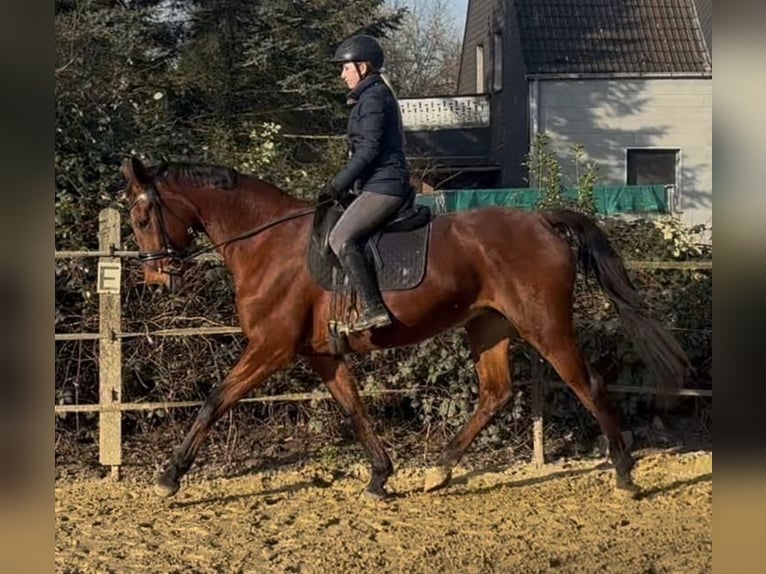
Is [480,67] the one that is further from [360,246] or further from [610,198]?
[360,246]

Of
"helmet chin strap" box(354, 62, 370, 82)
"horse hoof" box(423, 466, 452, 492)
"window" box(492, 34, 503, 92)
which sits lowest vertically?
"horse hoof" box(423, 466, 452, 492)

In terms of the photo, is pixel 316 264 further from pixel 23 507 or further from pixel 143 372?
pixel 23 507

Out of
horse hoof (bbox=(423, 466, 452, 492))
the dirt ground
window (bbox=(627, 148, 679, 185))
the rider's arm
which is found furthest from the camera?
window (bbox=(627, 148, 679, 185))

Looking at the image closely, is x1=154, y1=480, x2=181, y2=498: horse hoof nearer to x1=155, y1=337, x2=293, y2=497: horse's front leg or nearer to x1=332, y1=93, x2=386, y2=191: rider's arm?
x1=155, y1=337, x2=293, y2=497: horse's front leg

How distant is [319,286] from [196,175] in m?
1.06

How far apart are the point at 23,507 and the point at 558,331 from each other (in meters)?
4.53

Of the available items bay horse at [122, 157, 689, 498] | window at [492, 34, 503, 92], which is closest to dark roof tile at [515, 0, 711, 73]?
window at [492, 34, 503, 92]

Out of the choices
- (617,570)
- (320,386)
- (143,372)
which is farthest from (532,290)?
(143,372)

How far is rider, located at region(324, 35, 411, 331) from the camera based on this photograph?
5547mm

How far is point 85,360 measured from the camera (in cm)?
710

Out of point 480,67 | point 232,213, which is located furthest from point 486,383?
point 480,67

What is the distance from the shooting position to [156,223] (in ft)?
19.0

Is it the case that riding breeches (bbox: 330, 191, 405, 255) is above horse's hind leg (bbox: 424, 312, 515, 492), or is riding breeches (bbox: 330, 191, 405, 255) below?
above

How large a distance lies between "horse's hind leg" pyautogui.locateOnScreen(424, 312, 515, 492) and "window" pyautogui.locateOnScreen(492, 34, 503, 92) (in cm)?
2044
